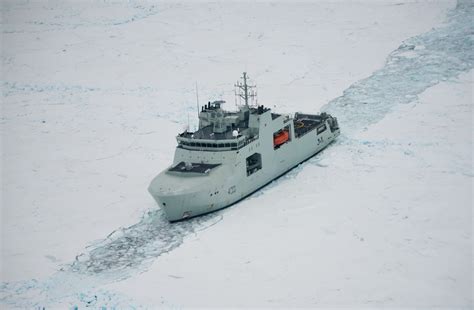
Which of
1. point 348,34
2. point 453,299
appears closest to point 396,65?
point 348,34

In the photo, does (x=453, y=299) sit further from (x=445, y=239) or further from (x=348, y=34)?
(x=348, y=34)

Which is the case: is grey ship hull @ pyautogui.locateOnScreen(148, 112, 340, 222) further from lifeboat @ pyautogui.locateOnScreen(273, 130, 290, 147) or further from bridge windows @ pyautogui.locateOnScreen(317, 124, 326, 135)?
bridge windows @ pyautogui.locateOnScreen(317, 124, 326, 135)

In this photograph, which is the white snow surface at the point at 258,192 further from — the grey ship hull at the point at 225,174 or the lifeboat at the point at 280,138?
the lifeboat at the point at 280,138

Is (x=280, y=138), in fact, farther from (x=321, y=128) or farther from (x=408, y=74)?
(x=408, y=74)

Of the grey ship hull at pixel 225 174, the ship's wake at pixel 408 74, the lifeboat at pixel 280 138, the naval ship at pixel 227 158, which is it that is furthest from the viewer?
the ship's wake at pixel 408 74

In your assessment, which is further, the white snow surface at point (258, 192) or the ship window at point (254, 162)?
A: the ship window at point (254, 162)

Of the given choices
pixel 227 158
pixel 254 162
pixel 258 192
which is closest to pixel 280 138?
pixel 254 162

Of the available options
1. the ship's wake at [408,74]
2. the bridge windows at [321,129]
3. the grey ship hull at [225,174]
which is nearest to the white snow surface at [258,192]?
the ship's wake at [408,74]

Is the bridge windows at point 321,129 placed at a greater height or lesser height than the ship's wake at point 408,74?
lesser
